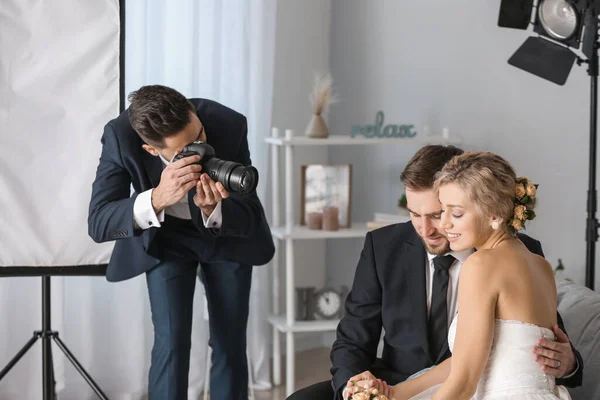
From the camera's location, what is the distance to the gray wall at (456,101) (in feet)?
10.8

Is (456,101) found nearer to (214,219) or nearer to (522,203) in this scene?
(214,219)

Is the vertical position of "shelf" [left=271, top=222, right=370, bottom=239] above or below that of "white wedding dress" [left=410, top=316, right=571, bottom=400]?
above

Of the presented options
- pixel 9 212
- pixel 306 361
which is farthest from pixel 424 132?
pixel 9 212

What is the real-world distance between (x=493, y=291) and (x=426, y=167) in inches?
15.3

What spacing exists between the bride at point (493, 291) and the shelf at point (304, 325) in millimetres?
1868

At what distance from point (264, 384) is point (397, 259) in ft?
5.98

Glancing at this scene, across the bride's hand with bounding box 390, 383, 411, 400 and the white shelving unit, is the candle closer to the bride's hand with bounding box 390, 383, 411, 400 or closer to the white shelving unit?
the white shelving unit

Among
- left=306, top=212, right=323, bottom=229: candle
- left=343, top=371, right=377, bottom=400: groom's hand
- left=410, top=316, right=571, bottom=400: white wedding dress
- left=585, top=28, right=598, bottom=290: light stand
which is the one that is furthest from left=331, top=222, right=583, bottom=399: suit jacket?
left=306, top=212, right=323, bottom=229: candle

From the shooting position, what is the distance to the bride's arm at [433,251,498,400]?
1.71 metres

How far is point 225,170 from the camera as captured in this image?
2.26 m

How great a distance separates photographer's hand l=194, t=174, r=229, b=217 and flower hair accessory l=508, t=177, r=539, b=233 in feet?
2.72

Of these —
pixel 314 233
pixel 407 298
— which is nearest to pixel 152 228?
pixel 407 298

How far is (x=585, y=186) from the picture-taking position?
127 inches

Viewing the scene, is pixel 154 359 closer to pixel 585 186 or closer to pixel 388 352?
pixel 388 352
